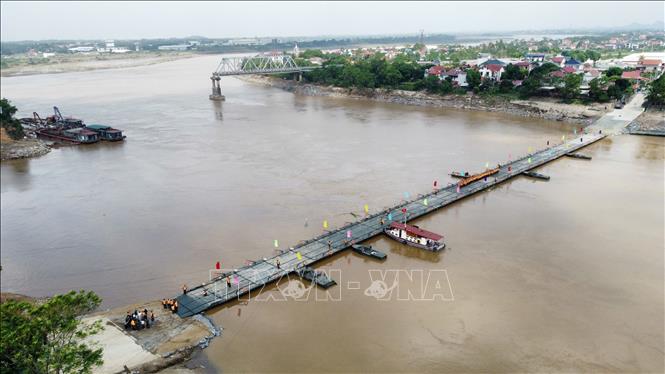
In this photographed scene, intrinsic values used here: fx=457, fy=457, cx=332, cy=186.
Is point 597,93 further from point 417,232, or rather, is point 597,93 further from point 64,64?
point 64,64

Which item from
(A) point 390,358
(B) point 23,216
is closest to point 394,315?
(A) point 390,358

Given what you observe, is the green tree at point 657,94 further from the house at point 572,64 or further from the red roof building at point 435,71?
the red roof building at point 435,71

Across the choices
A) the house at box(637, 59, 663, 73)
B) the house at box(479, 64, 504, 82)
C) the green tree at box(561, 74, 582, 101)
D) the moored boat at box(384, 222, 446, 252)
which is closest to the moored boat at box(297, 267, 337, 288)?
the moored boat at box(384, 222, 446, 252)

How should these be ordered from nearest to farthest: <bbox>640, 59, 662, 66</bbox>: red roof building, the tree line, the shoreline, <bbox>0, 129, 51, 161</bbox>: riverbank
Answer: the shoreline < <bbox>0, 129, 51, 161</bbox>: riverbank < the tree line < <bbox>640, 59, 662, 66</bbox>: red roof building

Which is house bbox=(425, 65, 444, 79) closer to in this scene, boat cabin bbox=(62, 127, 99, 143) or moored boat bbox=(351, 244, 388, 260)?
boat cabin bbox=(62, 127, 99, 143)

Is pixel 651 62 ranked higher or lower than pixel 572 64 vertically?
higher

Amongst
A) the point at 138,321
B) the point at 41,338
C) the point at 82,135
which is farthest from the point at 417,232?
the point at 82,135
